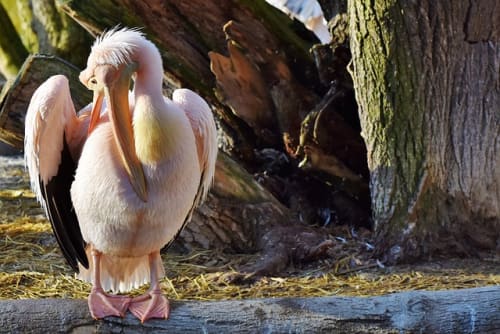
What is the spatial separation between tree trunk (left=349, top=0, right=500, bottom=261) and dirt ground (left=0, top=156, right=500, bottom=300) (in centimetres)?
15

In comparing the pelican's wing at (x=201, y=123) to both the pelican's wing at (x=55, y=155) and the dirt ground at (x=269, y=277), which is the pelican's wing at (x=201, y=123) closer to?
the pelican's wing at (x=55, y=155)

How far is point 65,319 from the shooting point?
8.68ft

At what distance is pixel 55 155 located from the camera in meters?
3.12

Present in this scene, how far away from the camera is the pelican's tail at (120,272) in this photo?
3305 millimetres

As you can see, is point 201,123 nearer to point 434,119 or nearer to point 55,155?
point 55,155

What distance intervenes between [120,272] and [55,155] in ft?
1.80

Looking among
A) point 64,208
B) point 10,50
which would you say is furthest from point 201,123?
point 10,50

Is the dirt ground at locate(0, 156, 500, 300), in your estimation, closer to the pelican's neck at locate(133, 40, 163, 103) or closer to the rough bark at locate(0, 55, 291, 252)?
the rough bark at locate(0, 55, 291, 252)

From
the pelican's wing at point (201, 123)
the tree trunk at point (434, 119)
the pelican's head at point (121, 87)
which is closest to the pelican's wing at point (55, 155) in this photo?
the pelican's head at point (121, 87)

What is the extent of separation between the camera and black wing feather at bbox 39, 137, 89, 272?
3.18 m

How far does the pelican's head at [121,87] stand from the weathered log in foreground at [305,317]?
17.5 inches

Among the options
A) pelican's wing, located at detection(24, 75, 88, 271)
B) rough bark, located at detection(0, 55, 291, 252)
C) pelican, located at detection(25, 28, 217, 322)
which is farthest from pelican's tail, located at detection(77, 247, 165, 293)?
rough bark, located at detection(0, 55, 291, 252)

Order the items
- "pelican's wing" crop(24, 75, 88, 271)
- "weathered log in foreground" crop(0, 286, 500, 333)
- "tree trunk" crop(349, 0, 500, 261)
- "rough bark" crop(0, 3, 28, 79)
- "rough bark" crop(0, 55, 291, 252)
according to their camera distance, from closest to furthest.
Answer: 1. "weathered log in foreground" crop(0, 286, 500, 333)
2. "pelican's wing" crop(24, 75, 88, 271)
3. "tree trunk" crop(349, 0, 500, 261)
4. "rough bark" crop(0, 55, 291, 252)
5. "rough bark" crop(0, 3, 28, 79)

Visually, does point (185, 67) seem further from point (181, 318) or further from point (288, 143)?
point (181, 318)
